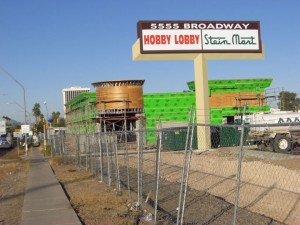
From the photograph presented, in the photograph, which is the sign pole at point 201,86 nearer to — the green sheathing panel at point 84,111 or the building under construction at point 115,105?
the green sheathing panel at point 84,111

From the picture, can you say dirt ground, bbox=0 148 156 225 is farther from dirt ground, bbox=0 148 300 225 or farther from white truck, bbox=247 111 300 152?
white truck, bbox=247 111 300 152

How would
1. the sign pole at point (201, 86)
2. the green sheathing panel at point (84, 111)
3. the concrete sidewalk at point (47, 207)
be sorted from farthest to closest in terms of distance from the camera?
the green sheathing panel at point (84, 111), the sign pole at point (201, 86), the concrete sidewalk at point (47, 207)

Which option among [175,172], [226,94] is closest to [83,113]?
[226,94]

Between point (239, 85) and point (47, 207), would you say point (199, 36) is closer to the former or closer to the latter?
point (239, 85)

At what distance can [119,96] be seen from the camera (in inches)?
2023

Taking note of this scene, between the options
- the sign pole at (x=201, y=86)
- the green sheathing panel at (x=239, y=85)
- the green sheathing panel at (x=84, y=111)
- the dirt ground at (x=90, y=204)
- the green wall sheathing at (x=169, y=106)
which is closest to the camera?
the dirt ground at (x=90, y=204)

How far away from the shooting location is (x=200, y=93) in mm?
34688

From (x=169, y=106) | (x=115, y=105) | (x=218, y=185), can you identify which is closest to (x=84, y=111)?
(x=115, y=105)

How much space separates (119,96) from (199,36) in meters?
18.6

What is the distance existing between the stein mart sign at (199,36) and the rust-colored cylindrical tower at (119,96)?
1756 centimetres

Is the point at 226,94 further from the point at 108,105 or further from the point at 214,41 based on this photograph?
the point at 214,41

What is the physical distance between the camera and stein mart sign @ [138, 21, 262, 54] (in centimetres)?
3356

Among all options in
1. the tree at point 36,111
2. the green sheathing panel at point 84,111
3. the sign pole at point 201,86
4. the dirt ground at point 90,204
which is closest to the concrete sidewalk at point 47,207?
the dirt ground at point 90,204

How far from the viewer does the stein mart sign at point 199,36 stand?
33562 mm
